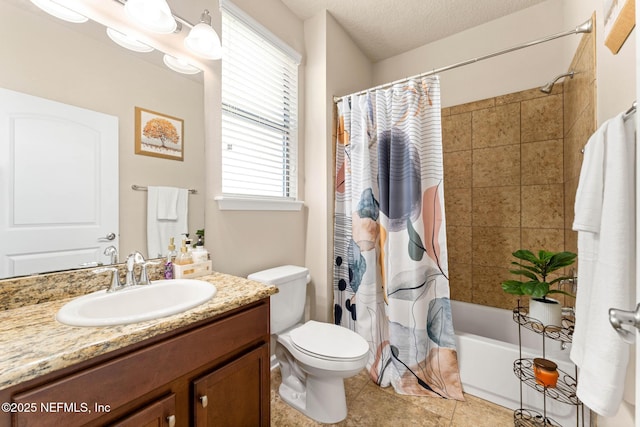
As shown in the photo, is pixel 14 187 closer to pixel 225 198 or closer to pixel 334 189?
pixel 225 198

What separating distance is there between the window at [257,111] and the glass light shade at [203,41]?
0.24m

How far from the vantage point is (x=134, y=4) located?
1.12 m

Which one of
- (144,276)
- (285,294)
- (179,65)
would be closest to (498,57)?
(179,65)

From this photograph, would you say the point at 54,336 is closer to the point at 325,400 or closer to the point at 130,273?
the point at 130,273

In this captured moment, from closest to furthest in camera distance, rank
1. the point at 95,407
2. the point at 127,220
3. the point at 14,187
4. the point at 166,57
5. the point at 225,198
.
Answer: the point at 95,407 < the point at 14,187 < the point at 127,220 < the point at 166,57 < the point at 225,198

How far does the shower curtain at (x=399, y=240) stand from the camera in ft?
5.54

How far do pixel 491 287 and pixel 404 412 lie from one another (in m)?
1.24

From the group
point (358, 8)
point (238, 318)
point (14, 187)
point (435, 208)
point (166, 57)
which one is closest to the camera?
point (14, 187)

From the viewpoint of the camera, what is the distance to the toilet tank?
1636 millimetres

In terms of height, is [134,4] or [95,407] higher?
[134,4]

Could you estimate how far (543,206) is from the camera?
1.98 meters

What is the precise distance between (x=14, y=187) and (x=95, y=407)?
78 cm

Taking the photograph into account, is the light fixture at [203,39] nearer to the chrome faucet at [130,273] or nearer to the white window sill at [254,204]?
the white window sill at [254,204]

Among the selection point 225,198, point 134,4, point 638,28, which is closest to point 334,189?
point 225,198
